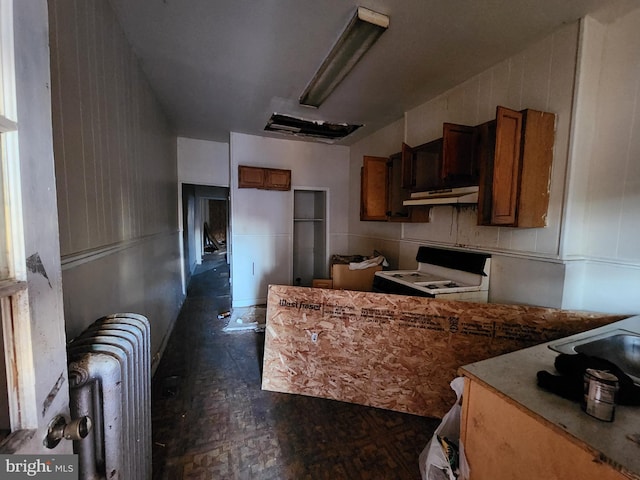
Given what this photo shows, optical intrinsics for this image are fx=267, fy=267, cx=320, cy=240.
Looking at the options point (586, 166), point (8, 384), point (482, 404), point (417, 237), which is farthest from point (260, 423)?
point (586, 166)

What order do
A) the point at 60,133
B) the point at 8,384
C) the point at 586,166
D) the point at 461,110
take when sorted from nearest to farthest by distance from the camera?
the point at 8,384 < the point at 60,133 < the point at 586,166 < the point at 461,110

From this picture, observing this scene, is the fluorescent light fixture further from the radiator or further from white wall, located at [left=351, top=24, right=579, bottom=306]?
the radiator

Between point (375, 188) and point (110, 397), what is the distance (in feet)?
9.55

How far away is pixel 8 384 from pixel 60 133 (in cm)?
101

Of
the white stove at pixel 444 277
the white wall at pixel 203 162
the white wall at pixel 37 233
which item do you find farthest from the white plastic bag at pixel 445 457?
the white wall at pixel 203 162

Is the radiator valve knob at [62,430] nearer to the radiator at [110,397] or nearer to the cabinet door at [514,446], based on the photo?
the radiator at [110,397]

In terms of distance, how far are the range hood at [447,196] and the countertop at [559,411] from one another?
4.24 feet

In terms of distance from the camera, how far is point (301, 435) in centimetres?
179

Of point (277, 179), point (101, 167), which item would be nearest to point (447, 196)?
point (101, 167)

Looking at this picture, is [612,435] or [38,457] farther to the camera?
[612,435]

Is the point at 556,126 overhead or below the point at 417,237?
overhead

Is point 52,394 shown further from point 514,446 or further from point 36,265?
point 514,446

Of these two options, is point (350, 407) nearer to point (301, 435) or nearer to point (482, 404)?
point (301, 435)

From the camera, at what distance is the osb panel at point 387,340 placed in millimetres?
1860
